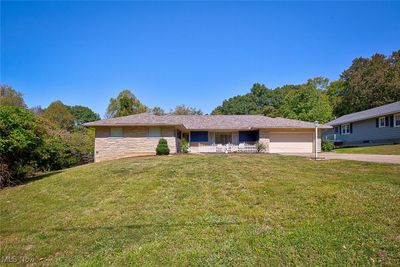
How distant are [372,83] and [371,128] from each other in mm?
14207

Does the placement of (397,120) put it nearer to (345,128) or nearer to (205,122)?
(345,128)

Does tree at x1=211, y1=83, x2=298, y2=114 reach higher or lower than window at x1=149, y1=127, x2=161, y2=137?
higher

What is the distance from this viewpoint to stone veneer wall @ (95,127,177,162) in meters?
21.5

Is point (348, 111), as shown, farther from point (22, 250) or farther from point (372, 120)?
point (22, 250)

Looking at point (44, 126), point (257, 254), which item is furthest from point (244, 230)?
point (44, 126)

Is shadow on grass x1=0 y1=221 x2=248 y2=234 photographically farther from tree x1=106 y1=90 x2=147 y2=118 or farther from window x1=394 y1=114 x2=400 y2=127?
tree x1=106 y1=90 x2=147 y2=118

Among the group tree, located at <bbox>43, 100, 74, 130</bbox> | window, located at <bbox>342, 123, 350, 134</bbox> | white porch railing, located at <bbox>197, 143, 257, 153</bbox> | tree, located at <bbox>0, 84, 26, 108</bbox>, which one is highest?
tree, located at <bbox>0, 84, 26, 108</bbox>

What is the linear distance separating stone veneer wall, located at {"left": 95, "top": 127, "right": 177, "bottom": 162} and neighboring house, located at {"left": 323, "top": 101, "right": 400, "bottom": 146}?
2021 cm

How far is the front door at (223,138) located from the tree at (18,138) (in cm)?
1590

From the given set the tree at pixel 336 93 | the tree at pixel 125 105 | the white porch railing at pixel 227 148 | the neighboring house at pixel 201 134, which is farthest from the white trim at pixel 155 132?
the tree at pixel 336 93

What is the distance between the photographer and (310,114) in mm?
35969

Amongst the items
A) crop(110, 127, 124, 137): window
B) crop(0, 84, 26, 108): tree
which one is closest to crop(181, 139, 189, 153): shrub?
crop(110, 127, 124, 137): window

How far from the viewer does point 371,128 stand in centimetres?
2748

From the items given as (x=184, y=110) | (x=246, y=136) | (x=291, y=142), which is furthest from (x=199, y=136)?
(x=184, y=110)
